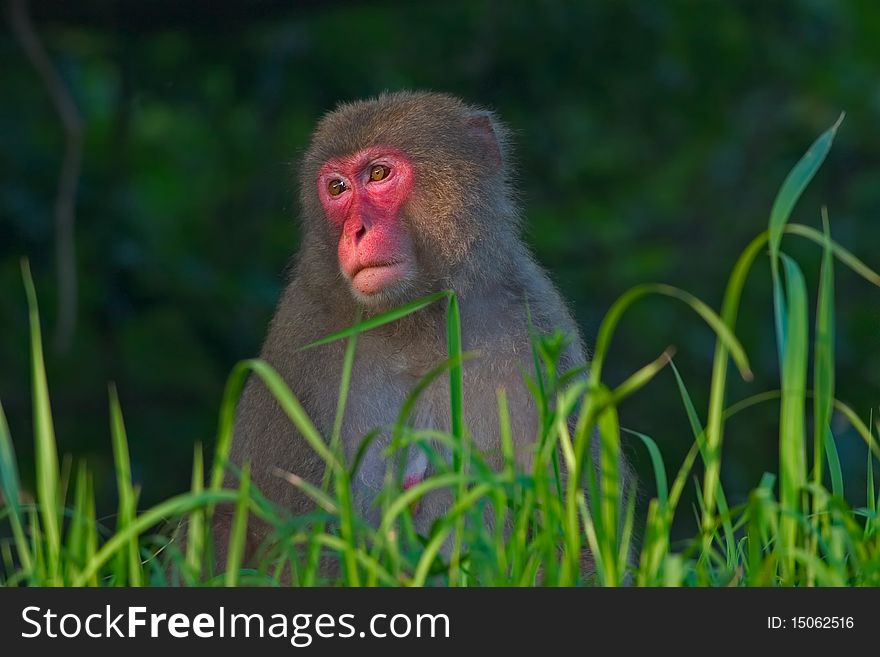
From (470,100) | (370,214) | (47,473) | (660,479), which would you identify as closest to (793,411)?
(660,479)

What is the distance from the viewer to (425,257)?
14.9ft

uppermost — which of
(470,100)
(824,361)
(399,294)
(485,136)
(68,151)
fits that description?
(470,100)

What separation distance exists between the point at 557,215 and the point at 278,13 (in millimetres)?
2783

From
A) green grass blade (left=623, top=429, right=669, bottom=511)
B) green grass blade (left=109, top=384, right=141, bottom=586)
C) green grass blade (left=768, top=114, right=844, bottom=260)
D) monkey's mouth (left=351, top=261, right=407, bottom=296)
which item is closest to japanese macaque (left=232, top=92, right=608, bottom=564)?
monkey's mouth (left=351, top=261, right=407, bottom=296)

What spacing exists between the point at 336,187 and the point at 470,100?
14.2 ft

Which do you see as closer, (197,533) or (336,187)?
(197,533)

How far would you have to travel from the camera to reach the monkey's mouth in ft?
14.3

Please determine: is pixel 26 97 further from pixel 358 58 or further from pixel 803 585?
pixel 803 585

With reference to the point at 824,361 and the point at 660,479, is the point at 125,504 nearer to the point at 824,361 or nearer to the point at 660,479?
→ the point at 660,479

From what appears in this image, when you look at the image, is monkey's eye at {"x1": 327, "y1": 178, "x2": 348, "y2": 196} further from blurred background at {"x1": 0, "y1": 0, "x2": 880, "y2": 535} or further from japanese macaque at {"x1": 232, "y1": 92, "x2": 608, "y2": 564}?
blurred background at {"x1": 0, "y1": 0, "x2": 880, "y2": 535}

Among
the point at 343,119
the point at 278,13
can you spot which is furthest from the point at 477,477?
the point at 278,13

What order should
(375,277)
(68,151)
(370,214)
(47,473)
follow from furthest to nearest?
1. (68,151)
2. (370,214)
3. (375,277)
4. (47,473)

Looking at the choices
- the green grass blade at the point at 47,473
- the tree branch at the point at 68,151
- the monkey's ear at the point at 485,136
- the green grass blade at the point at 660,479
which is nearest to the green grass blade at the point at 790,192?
the green grass blade at the point at 660,479

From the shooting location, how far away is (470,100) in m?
8.88
